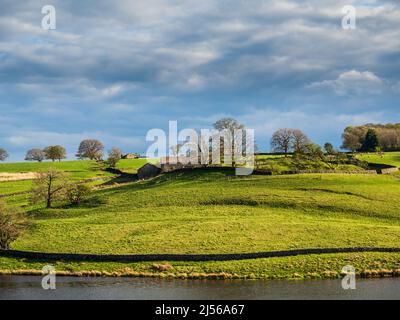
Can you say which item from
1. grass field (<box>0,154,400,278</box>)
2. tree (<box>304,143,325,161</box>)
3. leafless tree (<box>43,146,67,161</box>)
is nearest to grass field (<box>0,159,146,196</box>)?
leafless tree (<box>43,146,67,161</box>)

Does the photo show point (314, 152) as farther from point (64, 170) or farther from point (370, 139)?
point (64, 170)

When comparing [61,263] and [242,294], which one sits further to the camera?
[61,263]

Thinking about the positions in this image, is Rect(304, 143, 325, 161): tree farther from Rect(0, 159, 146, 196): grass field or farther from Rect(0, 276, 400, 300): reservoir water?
Rect(0, 276, 400, 300): reservoir water

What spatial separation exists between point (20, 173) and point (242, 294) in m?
103

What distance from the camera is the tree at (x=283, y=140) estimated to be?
140 metres

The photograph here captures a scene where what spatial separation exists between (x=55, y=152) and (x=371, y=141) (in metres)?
95.9

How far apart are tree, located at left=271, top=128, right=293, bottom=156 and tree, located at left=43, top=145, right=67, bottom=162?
75.1m

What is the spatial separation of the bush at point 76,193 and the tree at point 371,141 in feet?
296

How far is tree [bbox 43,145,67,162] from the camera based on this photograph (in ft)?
602

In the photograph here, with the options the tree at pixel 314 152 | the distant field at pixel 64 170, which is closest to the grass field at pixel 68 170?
the distant field at pixel 64 170

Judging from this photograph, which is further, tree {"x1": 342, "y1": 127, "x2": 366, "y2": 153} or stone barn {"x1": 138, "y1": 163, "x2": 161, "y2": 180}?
tree {"x1": 342, "y1": 127, "x2": 366, "y2": 153}
